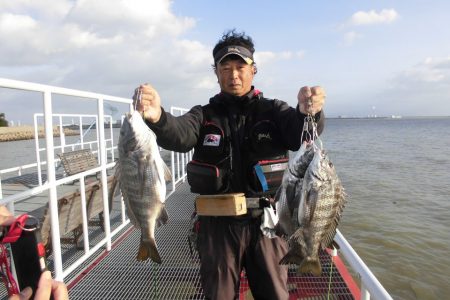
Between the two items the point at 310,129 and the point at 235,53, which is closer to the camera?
Answer: the point at 310,129

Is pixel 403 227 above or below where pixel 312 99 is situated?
below

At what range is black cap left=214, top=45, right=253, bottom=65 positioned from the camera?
9.87 ft

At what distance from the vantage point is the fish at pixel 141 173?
2.25 metres

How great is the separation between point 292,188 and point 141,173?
1.02 metres

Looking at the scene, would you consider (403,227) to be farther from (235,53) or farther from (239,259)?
(235,53)

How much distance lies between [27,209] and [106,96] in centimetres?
382

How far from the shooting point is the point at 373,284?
2873mm

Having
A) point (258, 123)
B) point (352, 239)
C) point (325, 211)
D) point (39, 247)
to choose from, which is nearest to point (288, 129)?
point (258, 123)

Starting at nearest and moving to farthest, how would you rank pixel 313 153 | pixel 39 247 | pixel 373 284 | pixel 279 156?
pixel 39 247 → pixel 313 153 → pixel 373 284 → pixel 279 156

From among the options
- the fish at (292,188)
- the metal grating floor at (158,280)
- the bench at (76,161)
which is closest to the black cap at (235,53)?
the fish at (292,188)

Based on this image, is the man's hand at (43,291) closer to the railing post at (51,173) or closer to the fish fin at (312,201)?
the fish fin at (312,201)

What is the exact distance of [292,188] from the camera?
7.96 ft

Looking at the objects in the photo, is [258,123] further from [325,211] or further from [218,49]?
[325,211]

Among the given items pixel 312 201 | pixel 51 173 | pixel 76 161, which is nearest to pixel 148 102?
pixel 312 201
